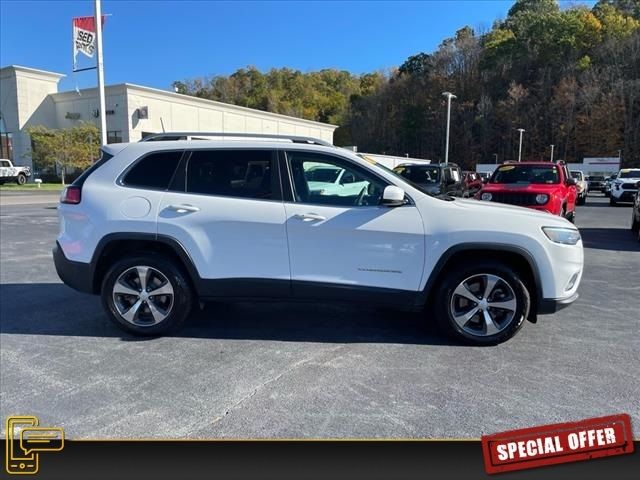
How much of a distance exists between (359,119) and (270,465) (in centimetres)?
10317

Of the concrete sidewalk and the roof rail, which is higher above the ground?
the roof rail

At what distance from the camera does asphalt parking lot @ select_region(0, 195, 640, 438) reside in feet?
9.68

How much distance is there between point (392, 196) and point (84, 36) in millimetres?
15958

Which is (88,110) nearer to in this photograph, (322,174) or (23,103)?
(23,103)

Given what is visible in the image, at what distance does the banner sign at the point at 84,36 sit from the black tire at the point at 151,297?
14536mm

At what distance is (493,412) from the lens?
303 cm

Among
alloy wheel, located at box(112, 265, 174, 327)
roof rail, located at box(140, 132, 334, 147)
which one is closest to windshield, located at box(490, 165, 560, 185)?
roof rail, located at box(140, 132, 334, 147)

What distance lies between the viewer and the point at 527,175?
10.8 metres

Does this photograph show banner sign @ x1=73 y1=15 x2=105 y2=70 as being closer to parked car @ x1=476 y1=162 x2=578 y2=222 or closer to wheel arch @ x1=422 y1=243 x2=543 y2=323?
parked car @ x1=476 y1=162 x2=578 y2=222

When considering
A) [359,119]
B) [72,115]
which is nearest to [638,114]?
[359,119]

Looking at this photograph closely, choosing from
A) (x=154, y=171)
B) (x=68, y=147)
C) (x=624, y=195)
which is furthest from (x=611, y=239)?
(x=68, y=147)

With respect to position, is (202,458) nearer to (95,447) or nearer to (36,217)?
(95,447)

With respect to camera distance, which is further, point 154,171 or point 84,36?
point 84,36

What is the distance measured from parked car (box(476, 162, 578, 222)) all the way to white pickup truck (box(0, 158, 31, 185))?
40209 mm
